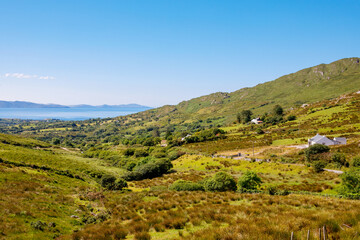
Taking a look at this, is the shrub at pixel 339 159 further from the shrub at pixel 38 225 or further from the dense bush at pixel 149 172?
the shrub at pixel 38 225

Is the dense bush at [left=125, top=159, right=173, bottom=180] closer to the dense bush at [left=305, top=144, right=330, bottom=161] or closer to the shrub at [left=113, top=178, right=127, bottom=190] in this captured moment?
the shrub at [left=113, top=178, right=127, bottom=190]

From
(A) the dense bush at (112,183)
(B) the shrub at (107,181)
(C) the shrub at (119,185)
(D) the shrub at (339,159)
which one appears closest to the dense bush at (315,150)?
(D) the shrub at (339,159)

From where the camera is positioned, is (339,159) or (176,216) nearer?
(176,216)

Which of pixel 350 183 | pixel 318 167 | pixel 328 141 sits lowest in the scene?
pixel 318 167

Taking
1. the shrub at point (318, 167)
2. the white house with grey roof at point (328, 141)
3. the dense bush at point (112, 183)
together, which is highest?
the white house with grey roof at point (328, 141)

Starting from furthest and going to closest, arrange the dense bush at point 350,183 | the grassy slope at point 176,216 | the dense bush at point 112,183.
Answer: the dense bush at point 112,183, the dense bush at point 350,183, the grassy slope at point 176,216

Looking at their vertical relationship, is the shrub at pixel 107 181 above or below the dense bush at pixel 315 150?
below

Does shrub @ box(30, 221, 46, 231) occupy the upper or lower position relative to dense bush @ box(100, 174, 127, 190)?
upper

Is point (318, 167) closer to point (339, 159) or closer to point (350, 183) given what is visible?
point (339, 159)

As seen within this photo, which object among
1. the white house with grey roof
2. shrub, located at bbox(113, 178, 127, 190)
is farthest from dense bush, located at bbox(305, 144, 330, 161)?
shrub, located at bbox(113, 178, 127, 190)

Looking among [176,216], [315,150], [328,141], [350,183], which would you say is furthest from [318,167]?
[176,216]

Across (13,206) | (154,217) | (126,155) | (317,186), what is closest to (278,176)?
(317,186)

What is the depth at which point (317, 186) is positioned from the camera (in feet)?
88.3

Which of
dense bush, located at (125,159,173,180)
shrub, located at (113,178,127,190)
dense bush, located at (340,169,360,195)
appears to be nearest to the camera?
dense bush, located at (340,169,360,195)
